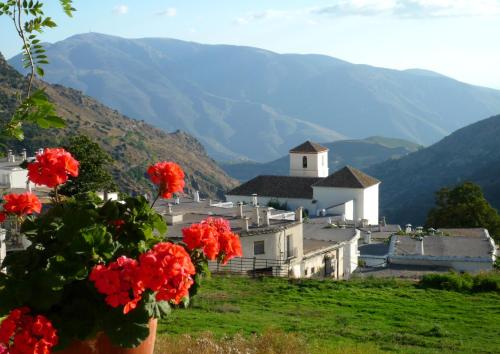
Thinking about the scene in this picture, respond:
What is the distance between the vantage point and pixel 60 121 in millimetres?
5344

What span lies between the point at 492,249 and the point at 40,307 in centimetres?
3226

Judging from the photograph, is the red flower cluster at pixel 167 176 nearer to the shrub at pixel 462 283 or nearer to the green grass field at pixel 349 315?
the green grass field at pixel 349 315

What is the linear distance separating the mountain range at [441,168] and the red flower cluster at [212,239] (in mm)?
113977

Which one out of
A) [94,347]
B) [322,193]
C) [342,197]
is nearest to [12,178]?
[322,193]

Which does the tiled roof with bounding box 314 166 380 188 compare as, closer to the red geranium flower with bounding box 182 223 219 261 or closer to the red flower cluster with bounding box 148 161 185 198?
the red flower cluster with bounding box 148 161 185 198

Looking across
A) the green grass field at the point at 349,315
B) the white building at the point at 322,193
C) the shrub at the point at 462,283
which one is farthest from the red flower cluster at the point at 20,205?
the white building at the point at 322,193

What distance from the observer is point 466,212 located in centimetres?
5441

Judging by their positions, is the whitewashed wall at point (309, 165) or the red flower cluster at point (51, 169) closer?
the red flower cluster at point (51, 169)

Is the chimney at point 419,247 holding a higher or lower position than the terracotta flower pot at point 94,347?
higher

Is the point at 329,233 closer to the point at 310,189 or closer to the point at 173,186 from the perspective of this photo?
the point at 310,189

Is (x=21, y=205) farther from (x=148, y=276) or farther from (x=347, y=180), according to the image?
(x=347, y=180)

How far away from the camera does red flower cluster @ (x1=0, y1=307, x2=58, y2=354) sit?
471cm

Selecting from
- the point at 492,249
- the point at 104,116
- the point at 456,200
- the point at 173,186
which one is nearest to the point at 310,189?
the point at 456,200

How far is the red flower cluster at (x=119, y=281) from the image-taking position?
14.6ft
